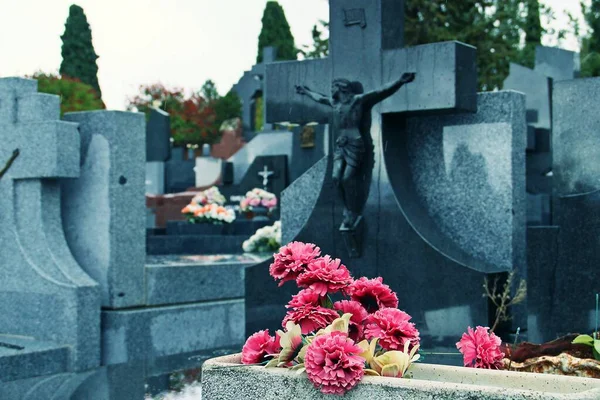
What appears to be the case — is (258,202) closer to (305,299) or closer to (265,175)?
(265,175)

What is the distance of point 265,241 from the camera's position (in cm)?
1155

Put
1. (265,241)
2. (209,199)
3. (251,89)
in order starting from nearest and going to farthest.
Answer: (265,241)
(209,199)
(251,89)

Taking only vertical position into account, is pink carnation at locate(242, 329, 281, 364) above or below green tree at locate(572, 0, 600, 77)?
below

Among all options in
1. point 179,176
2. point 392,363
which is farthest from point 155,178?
point 392,363

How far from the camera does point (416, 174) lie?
7500 mm

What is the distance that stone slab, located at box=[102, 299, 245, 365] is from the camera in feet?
27.6

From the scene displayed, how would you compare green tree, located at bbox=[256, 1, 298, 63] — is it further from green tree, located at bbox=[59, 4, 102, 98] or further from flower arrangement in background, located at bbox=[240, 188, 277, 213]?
flower arrangement in background, located at bbox=[240, 188, 277, 213]

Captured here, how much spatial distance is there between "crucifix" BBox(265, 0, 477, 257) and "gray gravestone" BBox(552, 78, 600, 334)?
0.68m

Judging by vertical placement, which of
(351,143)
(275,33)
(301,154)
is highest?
(275,33)

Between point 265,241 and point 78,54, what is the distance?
122ft

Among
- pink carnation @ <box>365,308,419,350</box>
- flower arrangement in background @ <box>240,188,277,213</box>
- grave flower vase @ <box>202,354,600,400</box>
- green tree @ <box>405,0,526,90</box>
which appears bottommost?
grave flower vase @ <box>202,354,600,400</box>

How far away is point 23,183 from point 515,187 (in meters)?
4.15

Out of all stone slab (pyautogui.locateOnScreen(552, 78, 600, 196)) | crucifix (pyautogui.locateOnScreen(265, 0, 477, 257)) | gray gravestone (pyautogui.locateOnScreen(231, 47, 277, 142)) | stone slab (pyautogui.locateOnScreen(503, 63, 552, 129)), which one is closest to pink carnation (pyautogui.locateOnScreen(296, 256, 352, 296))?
crucifix (pyautogui.locateOnScreen(265, 0, 477, 257))

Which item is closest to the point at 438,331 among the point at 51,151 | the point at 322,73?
the point at 322,73
